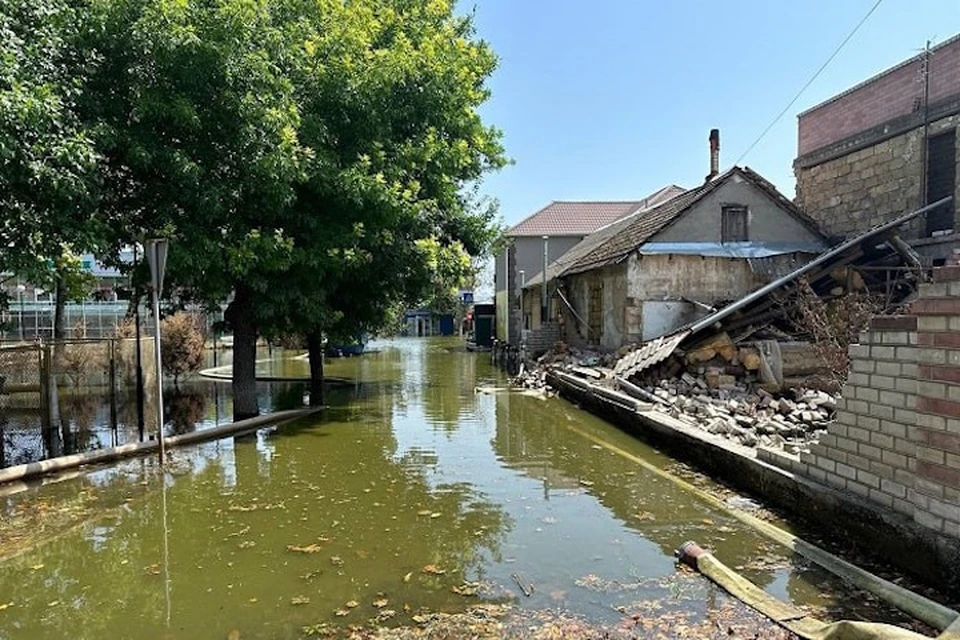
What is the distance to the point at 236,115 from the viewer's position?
10.1m

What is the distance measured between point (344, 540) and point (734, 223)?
53.6 feet

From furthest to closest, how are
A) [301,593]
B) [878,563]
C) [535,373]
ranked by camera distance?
1. [535,373]
2. [878,563]
3. [301,593]

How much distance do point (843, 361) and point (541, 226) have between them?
30.6 meters

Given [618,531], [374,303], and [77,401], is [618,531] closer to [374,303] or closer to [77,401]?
[374,303]

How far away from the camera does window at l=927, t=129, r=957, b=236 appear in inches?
542

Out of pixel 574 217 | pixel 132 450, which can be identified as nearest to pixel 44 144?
pixel 132 450

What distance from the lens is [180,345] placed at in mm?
19203

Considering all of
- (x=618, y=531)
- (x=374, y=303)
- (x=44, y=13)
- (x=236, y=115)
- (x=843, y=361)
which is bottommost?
(x=618, y=531)

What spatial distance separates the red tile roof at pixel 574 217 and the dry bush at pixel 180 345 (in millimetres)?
22581

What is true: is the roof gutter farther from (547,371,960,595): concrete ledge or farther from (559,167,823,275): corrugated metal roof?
(547,371,960,595): concrete ledge

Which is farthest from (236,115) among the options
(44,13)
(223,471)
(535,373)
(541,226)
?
(541,226)

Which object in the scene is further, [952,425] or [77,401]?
[77,401]

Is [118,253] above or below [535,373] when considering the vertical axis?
above

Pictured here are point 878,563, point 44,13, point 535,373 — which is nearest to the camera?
point 878,563
